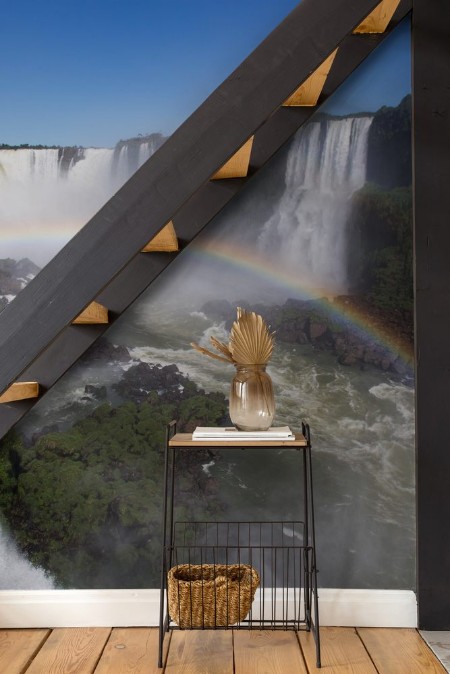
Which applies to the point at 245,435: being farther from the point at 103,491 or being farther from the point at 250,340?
the point at 103,491

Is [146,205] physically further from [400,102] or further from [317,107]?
[400,102]

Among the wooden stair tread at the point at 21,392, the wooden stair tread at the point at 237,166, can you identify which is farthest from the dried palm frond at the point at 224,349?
the wooden stair tread at the point at 21,392

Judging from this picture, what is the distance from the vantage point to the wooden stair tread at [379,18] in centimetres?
246

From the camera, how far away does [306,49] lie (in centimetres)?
196

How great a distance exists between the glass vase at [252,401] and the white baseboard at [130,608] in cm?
73

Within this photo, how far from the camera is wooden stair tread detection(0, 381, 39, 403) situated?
2.52 meters

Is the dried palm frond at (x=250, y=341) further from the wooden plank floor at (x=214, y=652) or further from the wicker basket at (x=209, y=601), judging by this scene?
the wooden plank floor at (x=214, y=652)

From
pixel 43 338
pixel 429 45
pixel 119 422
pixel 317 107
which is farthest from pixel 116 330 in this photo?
pixel 429 45

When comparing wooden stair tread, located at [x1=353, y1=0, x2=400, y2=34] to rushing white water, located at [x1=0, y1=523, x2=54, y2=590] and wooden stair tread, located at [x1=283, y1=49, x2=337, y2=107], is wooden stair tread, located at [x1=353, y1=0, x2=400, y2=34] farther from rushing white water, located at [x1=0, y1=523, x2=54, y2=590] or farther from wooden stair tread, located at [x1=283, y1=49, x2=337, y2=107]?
rushing white water, located at [x1=0, y1=523, x2=54, y2=590]

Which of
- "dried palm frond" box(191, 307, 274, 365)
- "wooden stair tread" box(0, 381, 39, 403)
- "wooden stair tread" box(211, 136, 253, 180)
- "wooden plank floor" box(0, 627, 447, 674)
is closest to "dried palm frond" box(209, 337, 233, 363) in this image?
"dried palm frond" box(191, 307, 274, 365)

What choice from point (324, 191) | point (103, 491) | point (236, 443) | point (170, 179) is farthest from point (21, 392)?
point (324, 191)

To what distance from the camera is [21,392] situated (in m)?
2.60

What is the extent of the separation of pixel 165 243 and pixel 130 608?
1336mm

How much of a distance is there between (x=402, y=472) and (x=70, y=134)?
1.78 m
